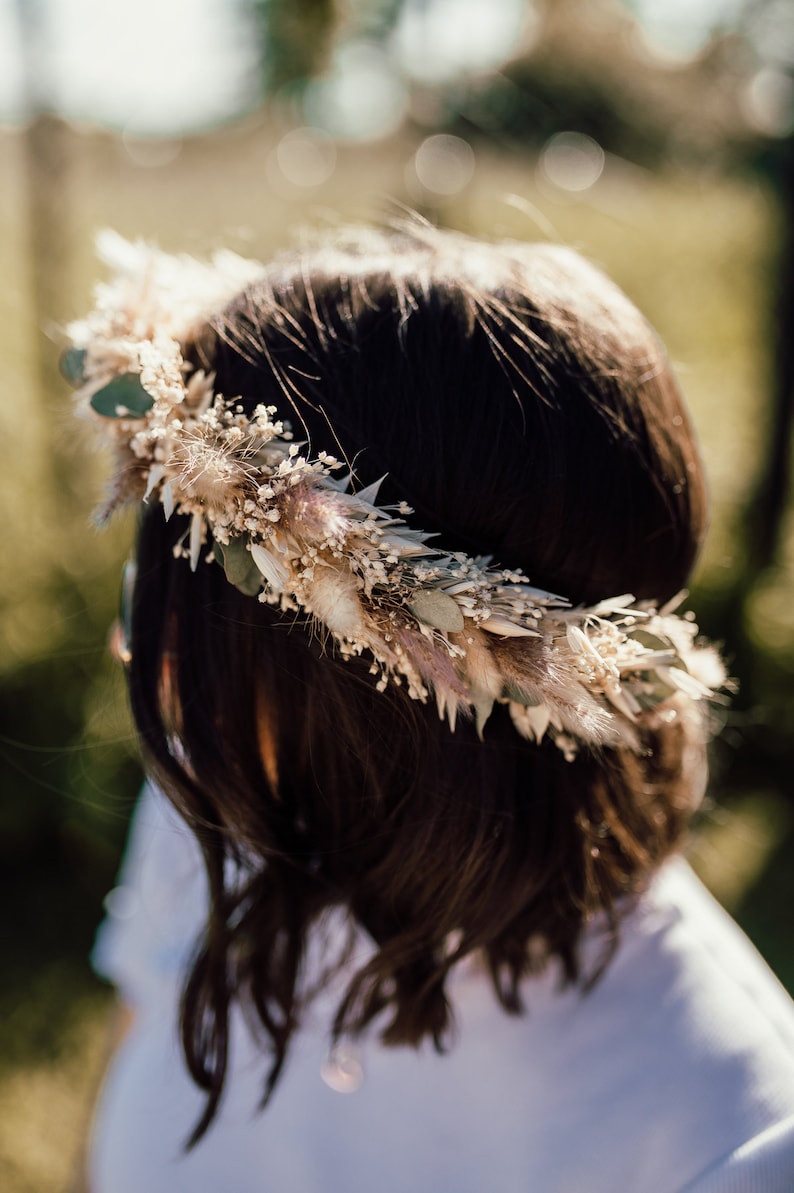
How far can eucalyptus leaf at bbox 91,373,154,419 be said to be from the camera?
3.06 feet

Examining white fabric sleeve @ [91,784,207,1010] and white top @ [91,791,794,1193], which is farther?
white fabric sleeve @ [91,784,207,1010]

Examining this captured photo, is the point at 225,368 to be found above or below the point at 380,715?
above

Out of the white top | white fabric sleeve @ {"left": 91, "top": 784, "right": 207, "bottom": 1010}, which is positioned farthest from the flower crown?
white fabric sleeve @ {"left": 91, "top": 784, "right": 207, "bottom": 1010}

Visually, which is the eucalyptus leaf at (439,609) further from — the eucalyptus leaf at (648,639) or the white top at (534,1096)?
the white top at (534,1096)

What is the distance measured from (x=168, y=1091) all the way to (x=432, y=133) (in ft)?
17.0

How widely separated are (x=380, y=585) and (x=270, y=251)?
905 mm

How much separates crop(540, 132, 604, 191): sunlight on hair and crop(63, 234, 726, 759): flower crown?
263 inches

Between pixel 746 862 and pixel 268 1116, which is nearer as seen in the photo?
pixel 268 1116

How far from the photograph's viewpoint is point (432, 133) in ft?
16.8

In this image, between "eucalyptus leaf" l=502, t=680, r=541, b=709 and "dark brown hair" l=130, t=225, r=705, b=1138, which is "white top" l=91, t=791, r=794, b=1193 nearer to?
"dark brown hair" l=130, t=225, r=705, b=1138

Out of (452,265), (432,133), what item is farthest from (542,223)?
(432,133)

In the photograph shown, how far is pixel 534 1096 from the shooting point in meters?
1.09

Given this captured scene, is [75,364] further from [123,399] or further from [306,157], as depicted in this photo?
[306,157]

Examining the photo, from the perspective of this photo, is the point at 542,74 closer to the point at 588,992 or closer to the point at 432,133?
the point at 432,133
